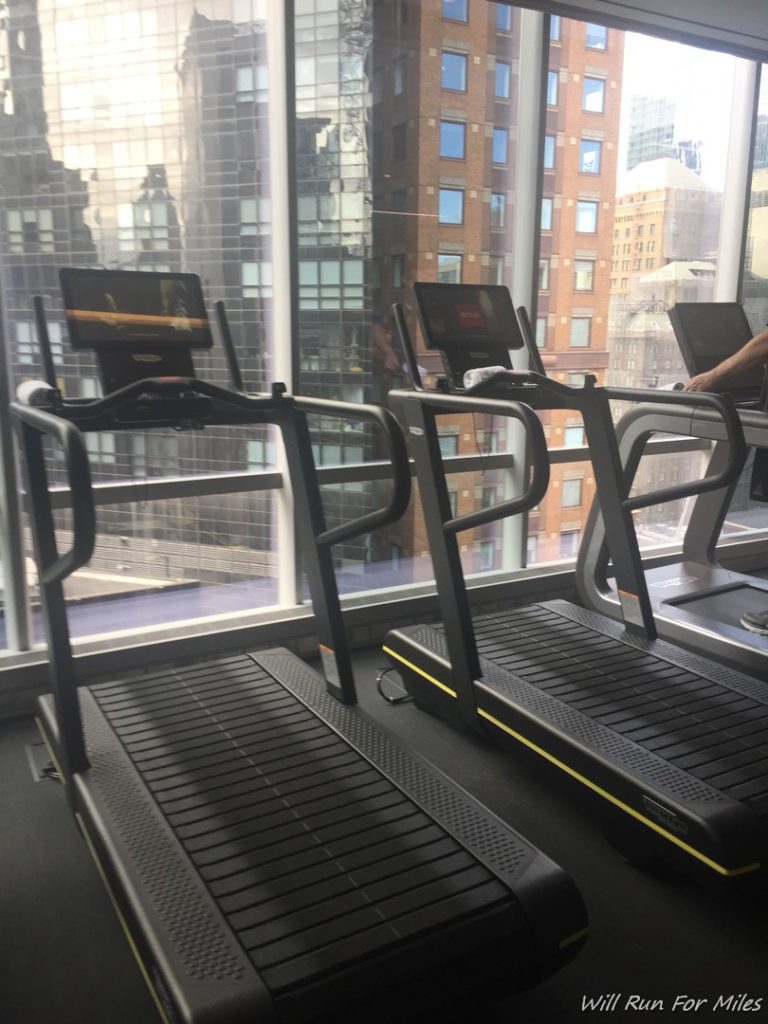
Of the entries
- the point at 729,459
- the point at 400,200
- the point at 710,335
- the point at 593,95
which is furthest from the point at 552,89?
the point at 729,459

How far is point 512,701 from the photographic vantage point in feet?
9.21

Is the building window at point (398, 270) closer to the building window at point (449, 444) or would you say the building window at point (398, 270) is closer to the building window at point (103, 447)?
the building window at point (449, 444)

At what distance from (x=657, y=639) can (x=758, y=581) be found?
0.97m

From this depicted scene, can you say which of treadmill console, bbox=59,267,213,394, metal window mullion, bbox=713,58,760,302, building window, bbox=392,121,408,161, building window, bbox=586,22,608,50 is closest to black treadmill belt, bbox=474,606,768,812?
treadmill console, bbox=59,267,213,394

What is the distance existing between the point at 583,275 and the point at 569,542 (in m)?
1.60

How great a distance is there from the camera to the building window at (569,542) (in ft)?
16.3

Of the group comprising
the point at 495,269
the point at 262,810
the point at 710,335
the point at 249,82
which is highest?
the point at 249,82

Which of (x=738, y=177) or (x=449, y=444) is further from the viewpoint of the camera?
(x=738, y=177)

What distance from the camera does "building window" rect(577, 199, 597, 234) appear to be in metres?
4.59

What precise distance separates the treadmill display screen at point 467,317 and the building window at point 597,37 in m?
2.03

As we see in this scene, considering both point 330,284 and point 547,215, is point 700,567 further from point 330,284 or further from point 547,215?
point 330,284

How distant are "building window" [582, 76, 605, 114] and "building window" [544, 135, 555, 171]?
0.31 m

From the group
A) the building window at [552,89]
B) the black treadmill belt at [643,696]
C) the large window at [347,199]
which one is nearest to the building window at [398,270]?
the large window at [347,199]

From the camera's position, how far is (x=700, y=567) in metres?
4.25
